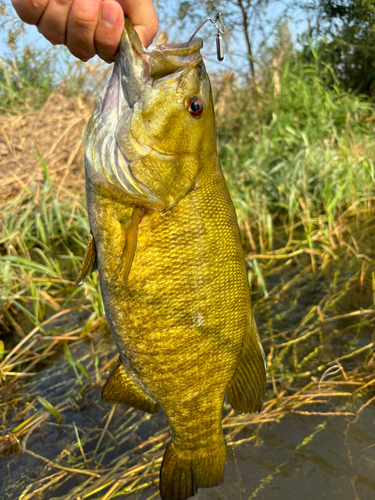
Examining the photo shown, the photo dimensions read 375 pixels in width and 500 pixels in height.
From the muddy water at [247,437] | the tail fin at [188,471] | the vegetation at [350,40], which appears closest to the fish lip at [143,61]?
the tail fin at [188,471]

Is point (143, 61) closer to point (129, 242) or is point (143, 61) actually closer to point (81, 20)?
point (81, 20)

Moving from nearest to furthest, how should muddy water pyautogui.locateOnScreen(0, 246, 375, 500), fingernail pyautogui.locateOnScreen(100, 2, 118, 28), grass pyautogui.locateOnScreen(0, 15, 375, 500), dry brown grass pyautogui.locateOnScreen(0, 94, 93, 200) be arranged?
fingernail pyautogui.locateOnScreen(100, 2, 118, 28) → muddy water pyautogui.locateOnScreen(0, 246, 375, 500) → grass pyautogui.locateOnScreen(0, 15, 375, 500) → dry brown grass pyautogui.locateOnScreen(0, 94, 93, 200)

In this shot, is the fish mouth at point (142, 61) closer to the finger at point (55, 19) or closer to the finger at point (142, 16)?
the finger at point (142, 16)

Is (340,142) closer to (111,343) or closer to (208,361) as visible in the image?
(111,343)

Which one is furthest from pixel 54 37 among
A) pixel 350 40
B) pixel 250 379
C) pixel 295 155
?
pixel 350 40

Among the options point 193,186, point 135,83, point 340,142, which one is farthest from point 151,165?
point 340,142

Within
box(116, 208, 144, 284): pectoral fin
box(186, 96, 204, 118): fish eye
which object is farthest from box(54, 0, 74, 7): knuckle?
box(116, 208, 144, 284): pectoral fin

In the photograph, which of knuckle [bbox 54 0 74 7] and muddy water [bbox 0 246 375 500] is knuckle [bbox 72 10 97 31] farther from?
muddy water [bbox 0 246 375 500]
